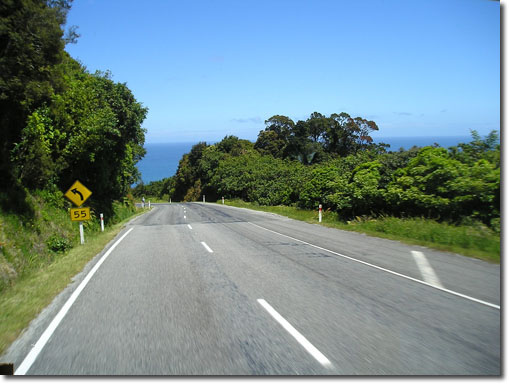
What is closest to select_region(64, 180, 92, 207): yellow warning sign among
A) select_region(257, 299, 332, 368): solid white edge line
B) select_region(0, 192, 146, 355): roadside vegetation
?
select_region(0, 192, 146, 355): roadside vegetation

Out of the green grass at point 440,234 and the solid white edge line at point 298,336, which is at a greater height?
the green grass at point 440,234

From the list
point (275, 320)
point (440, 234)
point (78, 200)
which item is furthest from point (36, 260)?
point (440, 234)

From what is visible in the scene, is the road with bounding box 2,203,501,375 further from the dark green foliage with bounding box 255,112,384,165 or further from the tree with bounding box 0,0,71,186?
the dark green foliage with bounding box 255,112,384,165

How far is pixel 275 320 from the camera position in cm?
514

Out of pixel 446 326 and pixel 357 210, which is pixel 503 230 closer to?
pixel 446 326

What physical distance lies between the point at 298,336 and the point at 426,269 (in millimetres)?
5145

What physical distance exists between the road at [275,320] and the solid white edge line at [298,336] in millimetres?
13

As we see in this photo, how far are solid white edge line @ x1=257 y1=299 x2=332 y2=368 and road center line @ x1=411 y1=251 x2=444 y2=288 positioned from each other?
351 centimetres

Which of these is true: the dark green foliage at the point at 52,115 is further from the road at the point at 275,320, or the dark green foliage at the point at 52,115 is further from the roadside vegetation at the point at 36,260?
the road at the point at 275,320

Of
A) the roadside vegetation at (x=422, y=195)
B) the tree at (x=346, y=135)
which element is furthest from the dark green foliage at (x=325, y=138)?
the roadside vegetation at (x=422, y=195)

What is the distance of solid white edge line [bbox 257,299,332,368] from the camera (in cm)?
391

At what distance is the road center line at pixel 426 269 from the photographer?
7.32 meters

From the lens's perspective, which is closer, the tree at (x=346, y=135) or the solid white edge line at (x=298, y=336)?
the solid white edge line at (x=298, y=336)

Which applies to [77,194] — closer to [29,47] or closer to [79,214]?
[79,214]
